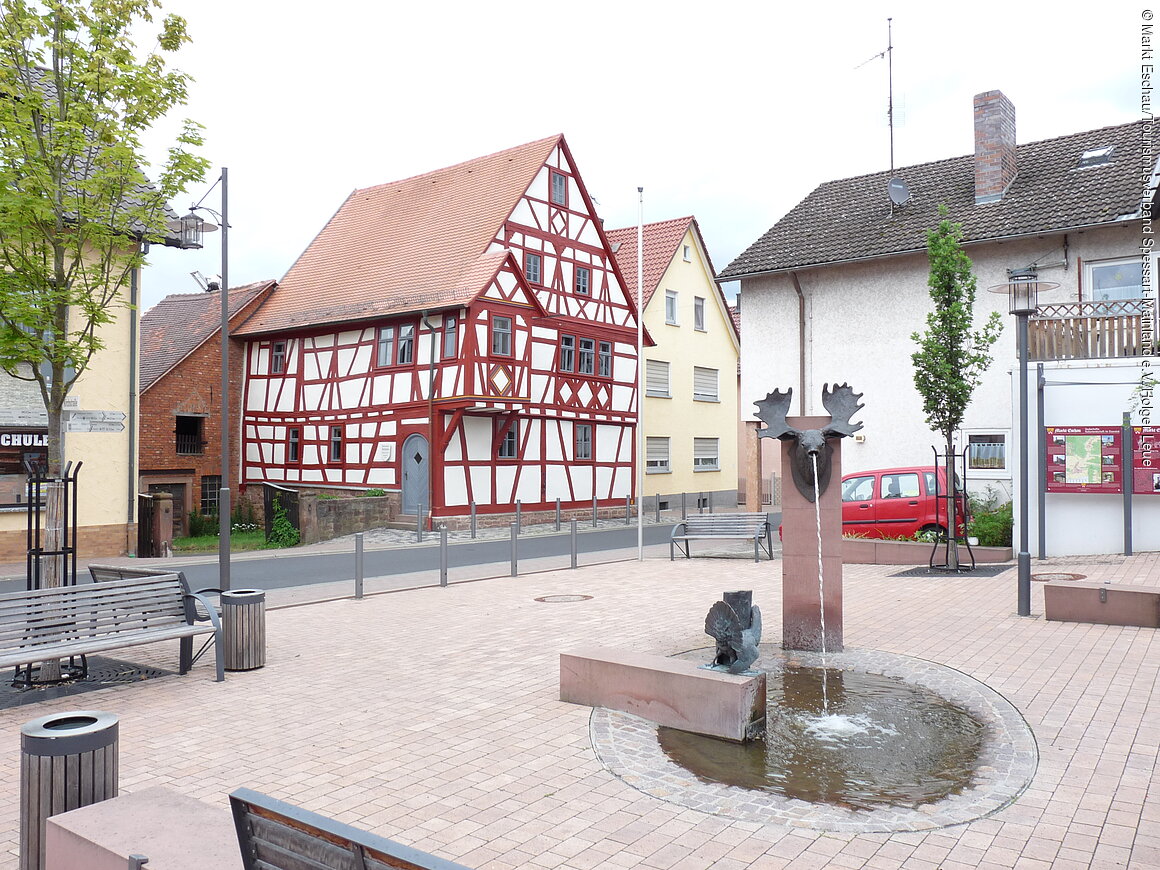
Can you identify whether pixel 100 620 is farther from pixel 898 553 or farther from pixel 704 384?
pixel 704 384

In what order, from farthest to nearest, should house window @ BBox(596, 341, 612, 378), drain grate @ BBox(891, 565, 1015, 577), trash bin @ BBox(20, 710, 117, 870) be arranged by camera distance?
1. house window @ BBox(596, 341, 612, 378)
2. drain grate @ BBox(891, 565, 1015, 577)
3. trash bin @ BBox(20, 710, 117, 870)

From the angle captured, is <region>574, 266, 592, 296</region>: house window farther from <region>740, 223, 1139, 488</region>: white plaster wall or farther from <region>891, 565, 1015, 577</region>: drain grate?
<region>891, 565, 1015, 577</region>: drain grate

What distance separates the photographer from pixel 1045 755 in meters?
5.62

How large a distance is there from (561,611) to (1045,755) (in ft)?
21.4

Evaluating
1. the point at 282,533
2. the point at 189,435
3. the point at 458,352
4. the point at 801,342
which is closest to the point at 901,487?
the point at 801,342

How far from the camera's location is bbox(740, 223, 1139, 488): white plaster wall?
20.1m

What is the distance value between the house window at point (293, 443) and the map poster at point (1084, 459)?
76.8ft

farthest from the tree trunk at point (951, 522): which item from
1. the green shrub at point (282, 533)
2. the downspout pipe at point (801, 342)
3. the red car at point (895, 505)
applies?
the green shrub at point (282, 533)

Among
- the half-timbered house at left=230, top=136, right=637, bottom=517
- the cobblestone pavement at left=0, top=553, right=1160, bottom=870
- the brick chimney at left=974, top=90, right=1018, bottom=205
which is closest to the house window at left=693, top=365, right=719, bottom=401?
the half-timbered house at left=230, top=136, right=637, bottom=517

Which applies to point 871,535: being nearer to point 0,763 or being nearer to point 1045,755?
point 1045,755

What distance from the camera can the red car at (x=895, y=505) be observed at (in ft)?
55.2

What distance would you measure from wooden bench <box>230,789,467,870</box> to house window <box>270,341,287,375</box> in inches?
1195

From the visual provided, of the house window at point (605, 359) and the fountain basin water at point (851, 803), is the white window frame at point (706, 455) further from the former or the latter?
the fountain basin water at point (851, 803)

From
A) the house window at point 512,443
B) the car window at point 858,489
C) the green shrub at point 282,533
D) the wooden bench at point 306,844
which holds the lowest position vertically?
the green shrub at point 282,533
